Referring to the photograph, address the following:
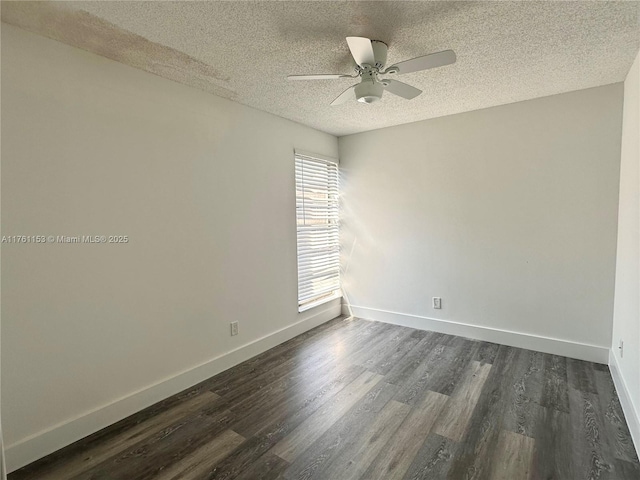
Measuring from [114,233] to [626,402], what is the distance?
3.63m

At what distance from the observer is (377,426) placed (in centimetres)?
207

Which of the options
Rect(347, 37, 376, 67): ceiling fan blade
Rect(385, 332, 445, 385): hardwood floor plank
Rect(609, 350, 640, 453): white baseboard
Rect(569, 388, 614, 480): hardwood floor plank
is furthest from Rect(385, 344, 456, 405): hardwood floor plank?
Rect(347, 37, 376, 67): ceiling fan blade

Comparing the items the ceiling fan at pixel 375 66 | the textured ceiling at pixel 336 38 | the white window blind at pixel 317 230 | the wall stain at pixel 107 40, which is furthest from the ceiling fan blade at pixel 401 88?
the white window blind at pixel 317 230

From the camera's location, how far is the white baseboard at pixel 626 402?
1828mm

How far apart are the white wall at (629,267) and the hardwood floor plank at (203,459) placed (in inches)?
93.5

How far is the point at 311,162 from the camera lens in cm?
388

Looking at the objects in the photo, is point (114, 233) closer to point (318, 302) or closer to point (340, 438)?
point (340, 438)

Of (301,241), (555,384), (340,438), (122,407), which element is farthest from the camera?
(301,241)

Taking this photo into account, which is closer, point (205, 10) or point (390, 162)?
point (205, 10)

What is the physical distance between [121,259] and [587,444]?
125 inches

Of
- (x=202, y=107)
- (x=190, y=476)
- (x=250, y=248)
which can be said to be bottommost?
(x=190, y=476)

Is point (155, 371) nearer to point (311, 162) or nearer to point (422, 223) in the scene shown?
point (311, 162)

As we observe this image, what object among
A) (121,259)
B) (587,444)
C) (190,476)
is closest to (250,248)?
(121,259)

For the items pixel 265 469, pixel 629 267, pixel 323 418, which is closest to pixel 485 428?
pixel 323 418
